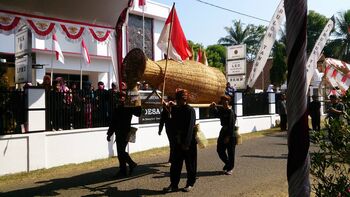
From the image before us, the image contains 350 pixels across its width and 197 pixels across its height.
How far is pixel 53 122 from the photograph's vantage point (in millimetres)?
10461

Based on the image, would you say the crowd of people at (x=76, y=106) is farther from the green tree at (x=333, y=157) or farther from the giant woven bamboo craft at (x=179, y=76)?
the green tree at (x=333, y=157)

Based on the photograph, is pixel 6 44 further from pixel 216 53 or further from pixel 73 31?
pixel 216 53

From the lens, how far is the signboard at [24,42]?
9352 millimetres

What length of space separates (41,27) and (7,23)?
2.46 feet

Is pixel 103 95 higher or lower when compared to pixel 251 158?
higher

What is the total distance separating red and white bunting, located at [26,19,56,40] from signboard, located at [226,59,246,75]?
9.85 meters

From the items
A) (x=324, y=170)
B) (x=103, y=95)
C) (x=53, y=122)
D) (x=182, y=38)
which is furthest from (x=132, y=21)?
(x=324, y=170)

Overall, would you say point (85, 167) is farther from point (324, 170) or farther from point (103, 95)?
point (324, 170)

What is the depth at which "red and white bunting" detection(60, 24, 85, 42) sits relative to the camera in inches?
349

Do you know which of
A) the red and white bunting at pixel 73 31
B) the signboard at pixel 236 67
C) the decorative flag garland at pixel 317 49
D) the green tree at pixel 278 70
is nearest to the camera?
the red and white bunting at pixel 73 31

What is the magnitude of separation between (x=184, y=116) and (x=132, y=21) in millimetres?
16786

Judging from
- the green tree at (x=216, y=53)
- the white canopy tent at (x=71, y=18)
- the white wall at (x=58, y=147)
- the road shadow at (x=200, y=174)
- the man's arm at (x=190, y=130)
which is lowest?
the road shadow at (x=200, y=174)

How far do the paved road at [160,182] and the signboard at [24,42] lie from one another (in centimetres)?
307

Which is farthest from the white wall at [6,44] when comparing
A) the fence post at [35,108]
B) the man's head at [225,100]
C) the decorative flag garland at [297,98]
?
the decorative flag garland at [297,98]
